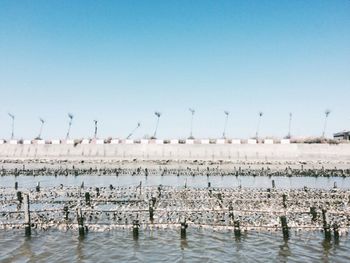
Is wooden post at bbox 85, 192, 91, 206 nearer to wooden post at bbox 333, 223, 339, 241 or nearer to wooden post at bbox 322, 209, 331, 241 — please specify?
wooden post at bbox 322, 209, 331, 241

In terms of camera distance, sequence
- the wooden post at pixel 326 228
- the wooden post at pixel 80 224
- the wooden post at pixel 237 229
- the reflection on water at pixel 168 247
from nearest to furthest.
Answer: the reflection on water at pixel 168 247 → the wooden post at pixel 326 228 → the wooden post at pixel 237 229 → the wooden post at pixel 80 224

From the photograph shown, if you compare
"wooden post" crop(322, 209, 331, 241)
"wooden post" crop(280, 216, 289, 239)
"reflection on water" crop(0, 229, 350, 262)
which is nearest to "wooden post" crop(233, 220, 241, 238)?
"reflection on water" crop(0, 229, 350, 262)

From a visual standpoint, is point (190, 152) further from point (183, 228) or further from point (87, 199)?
point (183, 228)

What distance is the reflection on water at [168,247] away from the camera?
67.4 ft

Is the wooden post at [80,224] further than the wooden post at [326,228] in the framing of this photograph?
Yes

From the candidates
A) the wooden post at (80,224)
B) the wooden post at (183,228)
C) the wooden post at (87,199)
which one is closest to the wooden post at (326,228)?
the wooden post at (183,228)

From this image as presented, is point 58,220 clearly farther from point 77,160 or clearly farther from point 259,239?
point 77,160

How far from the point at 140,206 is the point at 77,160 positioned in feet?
222

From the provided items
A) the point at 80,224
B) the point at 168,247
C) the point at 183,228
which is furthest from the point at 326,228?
the point at 80,224

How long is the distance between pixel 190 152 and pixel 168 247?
246 feet

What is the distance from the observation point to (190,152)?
97.2 metres

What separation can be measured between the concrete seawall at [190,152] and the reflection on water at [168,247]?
228 ft

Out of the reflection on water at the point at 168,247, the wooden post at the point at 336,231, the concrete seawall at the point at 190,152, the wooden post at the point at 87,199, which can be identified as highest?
the concrete seawall at the point at 190,152

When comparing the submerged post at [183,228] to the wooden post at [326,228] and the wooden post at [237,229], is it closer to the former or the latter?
the wooden post at [237,229]
